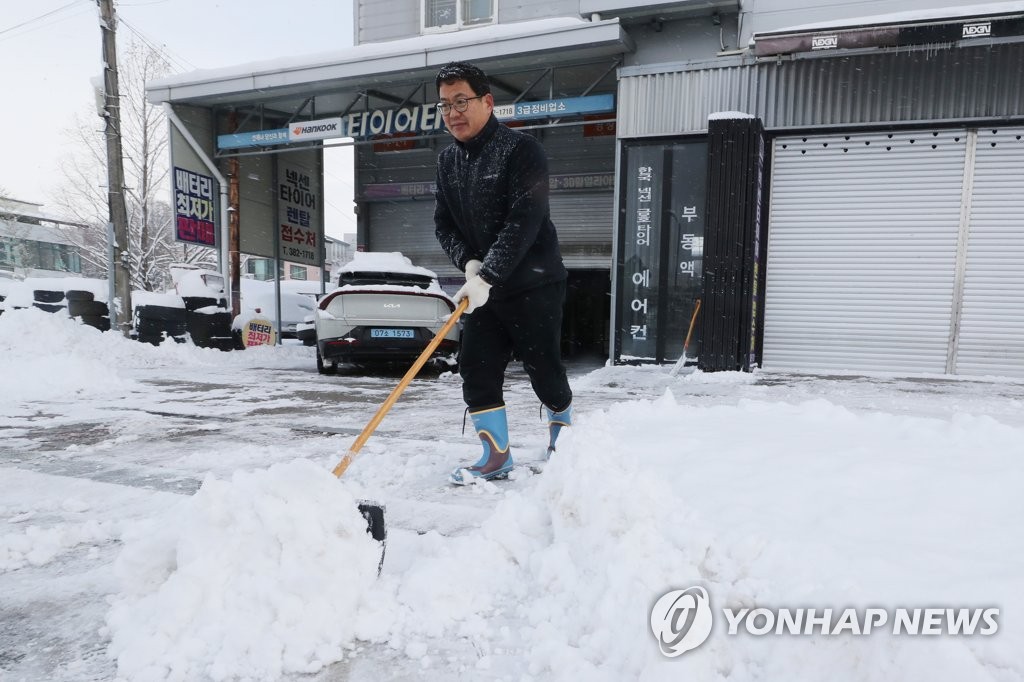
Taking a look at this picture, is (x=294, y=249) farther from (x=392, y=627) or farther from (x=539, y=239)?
(x=392, y=627)

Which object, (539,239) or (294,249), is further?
(294,249)

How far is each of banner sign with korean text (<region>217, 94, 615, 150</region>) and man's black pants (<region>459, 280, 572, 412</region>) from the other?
23.0ft

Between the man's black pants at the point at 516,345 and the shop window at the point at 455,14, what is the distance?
9.82 meters

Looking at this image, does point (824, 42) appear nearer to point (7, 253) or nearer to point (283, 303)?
point (283, 303)

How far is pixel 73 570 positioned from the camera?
74.4 inches

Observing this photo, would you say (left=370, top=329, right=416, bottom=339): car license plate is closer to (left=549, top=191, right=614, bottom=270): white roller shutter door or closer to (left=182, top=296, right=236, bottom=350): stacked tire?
(left=182, top=296, right=236, bottom=350): stacked tire

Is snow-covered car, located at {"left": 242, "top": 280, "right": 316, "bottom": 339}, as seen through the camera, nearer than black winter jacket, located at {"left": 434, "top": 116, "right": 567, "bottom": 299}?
No

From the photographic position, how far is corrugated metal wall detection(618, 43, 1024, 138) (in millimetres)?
7203

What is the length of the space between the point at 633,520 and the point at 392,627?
27.7 inches

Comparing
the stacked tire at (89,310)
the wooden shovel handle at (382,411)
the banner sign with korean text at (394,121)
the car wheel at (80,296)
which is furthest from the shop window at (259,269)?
the wooden shovel handle at (382,411)

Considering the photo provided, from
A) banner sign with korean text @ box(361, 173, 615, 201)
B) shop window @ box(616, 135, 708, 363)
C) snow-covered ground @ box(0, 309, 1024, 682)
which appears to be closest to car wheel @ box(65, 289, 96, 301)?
banner sign with korean text @ box(361, 173, 615, 201)

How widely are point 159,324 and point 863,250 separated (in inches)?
436

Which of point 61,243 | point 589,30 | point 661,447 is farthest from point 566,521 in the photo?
point 61,243

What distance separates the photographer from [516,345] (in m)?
2.92
